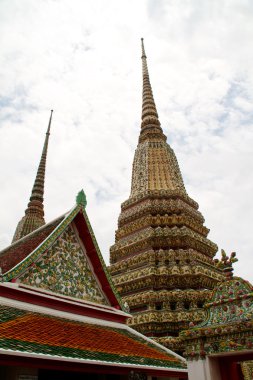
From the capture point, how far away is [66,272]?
8.00m

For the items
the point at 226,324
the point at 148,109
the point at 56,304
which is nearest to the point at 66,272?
the point at 56,304

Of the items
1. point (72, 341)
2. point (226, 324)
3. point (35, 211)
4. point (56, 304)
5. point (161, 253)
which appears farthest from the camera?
point (35, 211)

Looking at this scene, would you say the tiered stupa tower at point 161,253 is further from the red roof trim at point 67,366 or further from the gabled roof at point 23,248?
the red roof trim at point 67,366

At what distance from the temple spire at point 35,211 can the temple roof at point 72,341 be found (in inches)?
576

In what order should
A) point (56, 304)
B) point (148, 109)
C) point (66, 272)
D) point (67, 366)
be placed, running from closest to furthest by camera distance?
point (67, 366) < point (56, 304) < point (66, 272) < point (148, 109)

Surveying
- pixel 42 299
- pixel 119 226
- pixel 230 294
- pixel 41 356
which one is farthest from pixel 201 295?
pixel 41 356

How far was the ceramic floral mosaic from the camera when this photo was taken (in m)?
7.31

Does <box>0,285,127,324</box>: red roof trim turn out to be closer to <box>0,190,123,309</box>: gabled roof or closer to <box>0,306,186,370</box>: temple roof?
<box>0,306,186,370</box>: temple roof

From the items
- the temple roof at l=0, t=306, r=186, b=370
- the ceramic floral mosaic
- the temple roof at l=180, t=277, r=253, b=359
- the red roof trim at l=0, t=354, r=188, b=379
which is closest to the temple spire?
the ceramic floral mosaic

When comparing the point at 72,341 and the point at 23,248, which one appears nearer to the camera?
the point at 72,341

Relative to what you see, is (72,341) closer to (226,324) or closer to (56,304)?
(56,304)

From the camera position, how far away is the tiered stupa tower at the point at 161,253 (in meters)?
12.8

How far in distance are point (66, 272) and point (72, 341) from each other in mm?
2377

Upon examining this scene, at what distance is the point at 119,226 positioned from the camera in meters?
18.0
